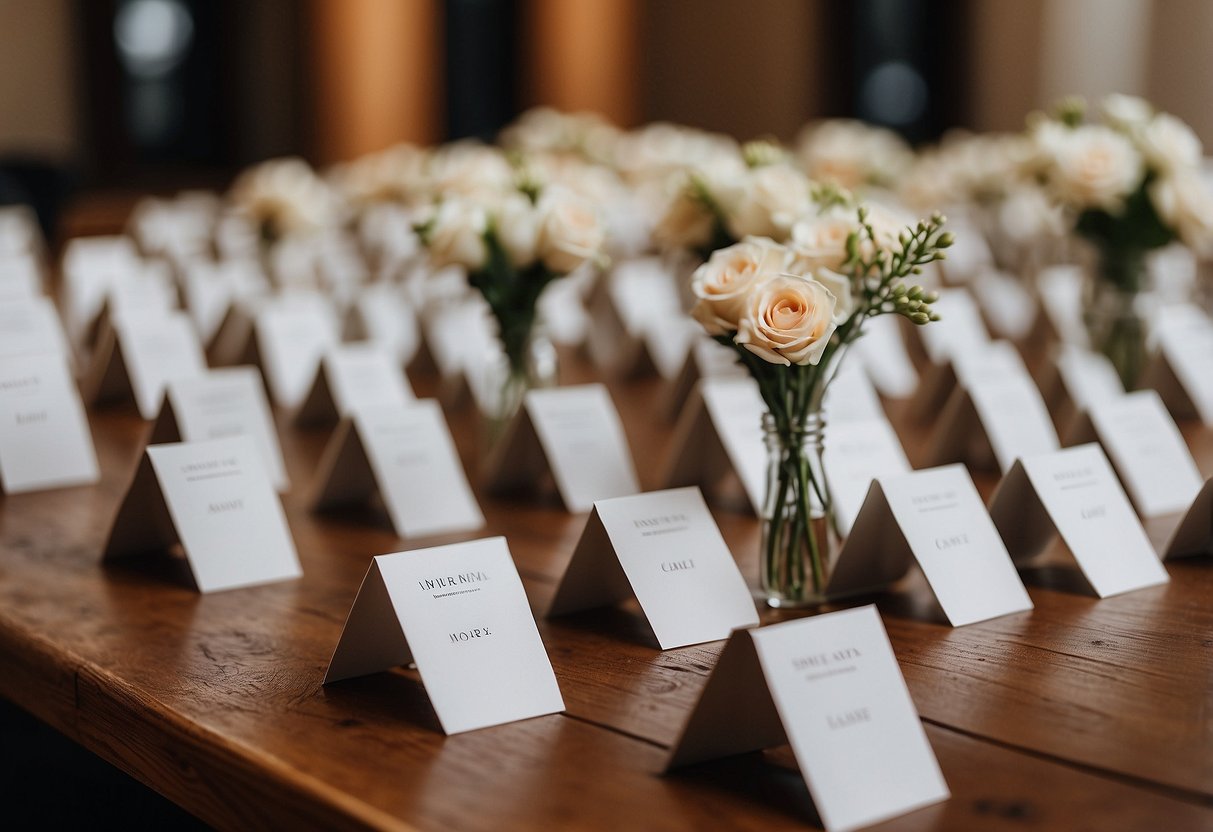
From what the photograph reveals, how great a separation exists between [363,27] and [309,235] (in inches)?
225

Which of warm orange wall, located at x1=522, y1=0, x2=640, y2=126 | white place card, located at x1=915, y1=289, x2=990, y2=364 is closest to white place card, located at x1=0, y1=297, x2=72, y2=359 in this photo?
white place card, located at x1=915, y1=289, x2=990, y2=364

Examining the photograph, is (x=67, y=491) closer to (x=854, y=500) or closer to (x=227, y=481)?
(x=227, y=481)

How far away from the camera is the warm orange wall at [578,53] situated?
10477 mm

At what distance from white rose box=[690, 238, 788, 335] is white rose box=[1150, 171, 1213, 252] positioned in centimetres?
144

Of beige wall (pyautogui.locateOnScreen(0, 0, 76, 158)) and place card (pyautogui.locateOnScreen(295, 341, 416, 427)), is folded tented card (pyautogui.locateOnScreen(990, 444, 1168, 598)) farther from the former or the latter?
beige wall (pyautogui.locateOnScreen(0, 0, 76, 158))

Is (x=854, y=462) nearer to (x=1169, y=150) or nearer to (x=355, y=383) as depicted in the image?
(x=355, y=383)

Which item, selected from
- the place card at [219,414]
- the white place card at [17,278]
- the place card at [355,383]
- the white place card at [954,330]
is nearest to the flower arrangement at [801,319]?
the place card at [219,414]

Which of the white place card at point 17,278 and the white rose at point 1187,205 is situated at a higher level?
the white rose at point 1187,205

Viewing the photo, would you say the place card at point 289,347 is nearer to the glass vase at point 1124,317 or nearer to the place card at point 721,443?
the place card at point 721,443

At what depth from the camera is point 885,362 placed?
10.4 feet

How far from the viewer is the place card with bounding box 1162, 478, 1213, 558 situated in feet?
6.31

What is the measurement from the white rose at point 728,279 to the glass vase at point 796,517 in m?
0.15

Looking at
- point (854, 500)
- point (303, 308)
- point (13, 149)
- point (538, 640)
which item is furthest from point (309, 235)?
point (13, 149)

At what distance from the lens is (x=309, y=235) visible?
3.98 metres
